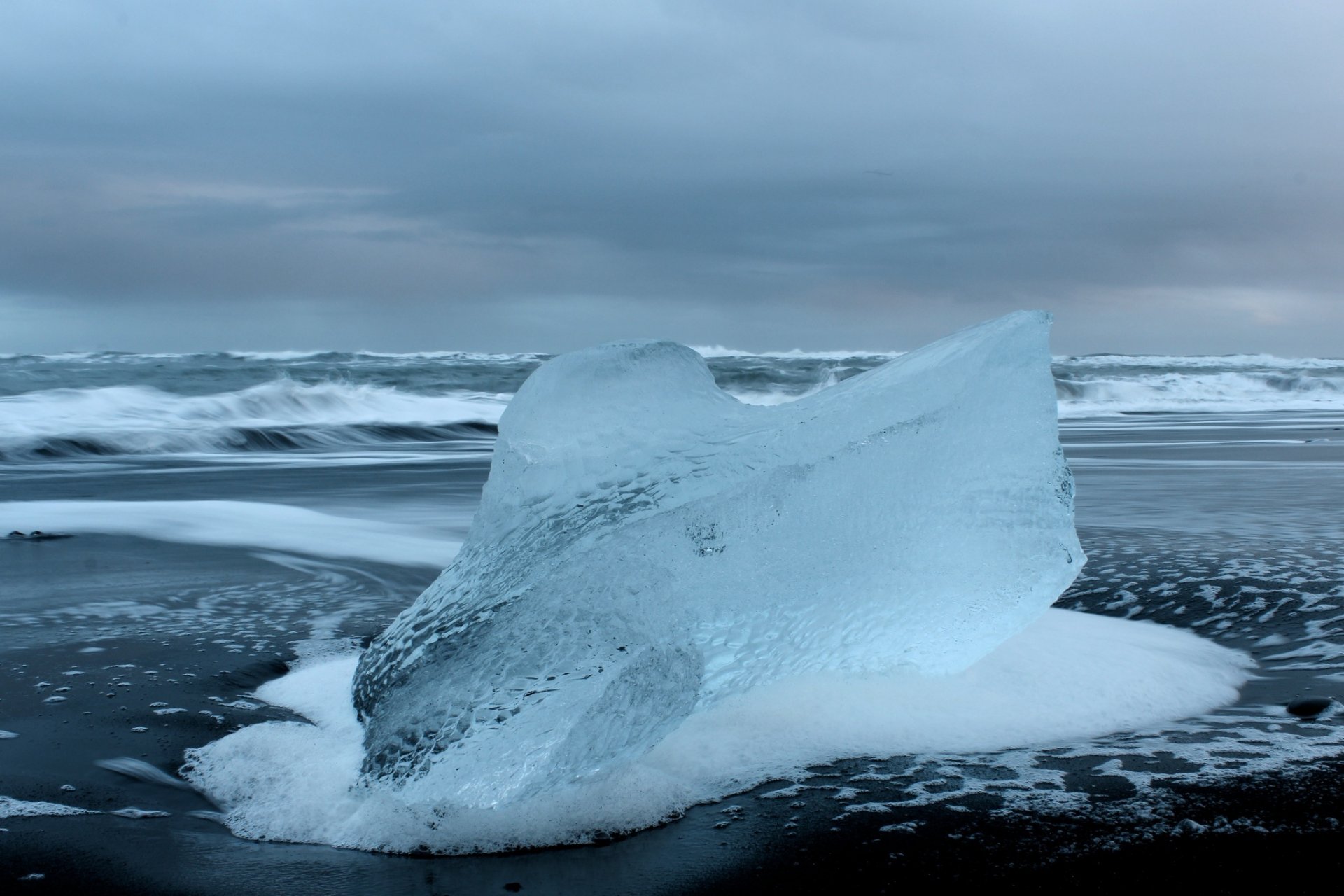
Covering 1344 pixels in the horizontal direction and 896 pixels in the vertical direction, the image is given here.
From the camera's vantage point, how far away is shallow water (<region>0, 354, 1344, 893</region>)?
1900 millimetres

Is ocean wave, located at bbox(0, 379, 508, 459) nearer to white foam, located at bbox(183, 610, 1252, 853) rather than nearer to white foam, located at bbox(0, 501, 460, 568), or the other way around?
white foam, located at bbox(0, 501, 460, 568)

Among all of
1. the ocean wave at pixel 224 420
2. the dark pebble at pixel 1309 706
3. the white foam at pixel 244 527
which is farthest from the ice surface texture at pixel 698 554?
the ocean wave at pixel 224 420

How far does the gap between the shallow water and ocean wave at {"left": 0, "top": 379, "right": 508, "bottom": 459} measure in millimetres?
6898

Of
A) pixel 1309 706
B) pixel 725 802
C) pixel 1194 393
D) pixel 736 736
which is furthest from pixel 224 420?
pixel 1194 393

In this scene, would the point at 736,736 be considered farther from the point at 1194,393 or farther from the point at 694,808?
the point at 1194,393

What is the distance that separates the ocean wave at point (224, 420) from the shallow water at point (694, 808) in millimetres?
6898

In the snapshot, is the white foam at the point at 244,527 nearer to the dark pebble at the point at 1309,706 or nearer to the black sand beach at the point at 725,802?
the black sand beach at the point at 725,802

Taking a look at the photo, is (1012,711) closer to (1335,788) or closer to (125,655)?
(1335,788)

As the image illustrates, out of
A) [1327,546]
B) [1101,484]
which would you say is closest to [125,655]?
[1327,546]

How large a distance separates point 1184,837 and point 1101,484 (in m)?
5.95

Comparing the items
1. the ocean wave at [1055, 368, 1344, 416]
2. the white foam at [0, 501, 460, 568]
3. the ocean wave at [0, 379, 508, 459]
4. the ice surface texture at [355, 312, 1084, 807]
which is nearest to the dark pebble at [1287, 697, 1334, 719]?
the ice surface texture at [355, 312, 1084, 807]

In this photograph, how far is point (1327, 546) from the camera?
4680mm

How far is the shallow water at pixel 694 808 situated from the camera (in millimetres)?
1900

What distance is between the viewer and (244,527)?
236 inches
